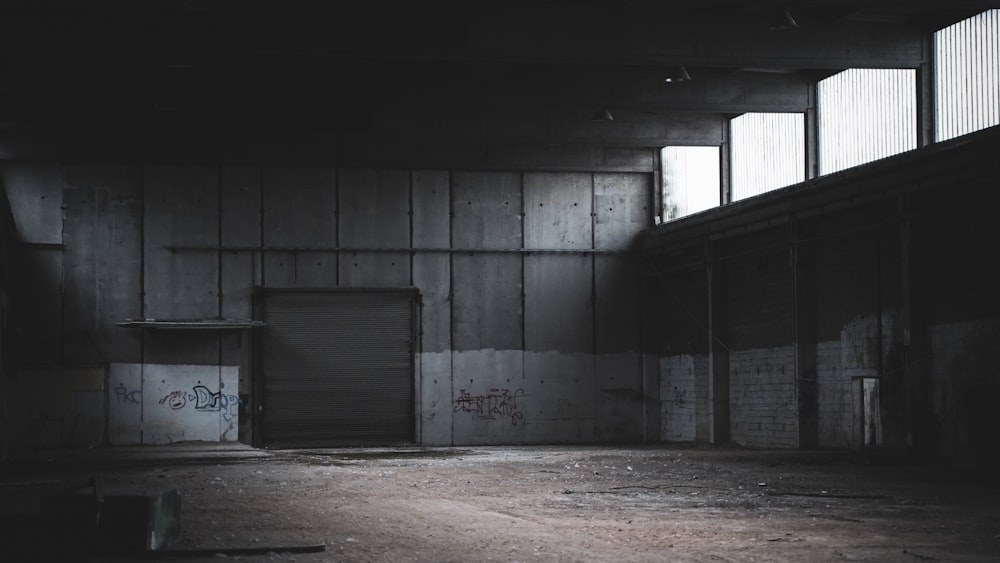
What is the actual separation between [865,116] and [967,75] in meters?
3.21

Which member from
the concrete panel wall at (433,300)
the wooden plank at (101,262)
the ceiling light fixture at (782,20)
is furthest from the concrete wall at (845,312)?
the wooden plank at (101,262)

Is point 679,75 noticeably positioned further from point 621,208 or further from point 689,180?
point 621,208

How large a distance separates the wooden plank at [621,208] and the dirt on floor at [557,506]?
9915 mm

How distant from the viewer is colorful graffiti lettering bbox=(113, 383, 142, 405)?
2880 centimetres

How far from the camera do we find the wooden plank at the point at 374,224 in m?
30.5

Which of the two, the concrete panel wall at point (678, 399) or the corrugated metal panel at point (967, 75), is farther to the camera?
the concrete panel wall at point (678, 399)

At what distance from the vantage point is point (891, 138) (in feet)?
72.8

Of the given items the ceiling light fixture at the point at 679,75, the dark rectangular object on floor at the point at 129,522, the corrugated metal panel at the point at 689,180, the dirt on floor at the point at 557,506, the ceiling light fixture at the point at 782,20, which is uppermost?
the ceiling light fixture at the point at 679,75

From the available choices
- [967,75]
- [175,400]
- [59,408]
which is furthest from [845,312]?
[59,408]

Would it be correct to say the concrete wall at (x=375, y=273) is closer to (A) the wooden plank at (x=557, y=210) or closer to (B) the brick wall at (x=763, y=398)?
(A) the wooden plank at (x=557, y=210)

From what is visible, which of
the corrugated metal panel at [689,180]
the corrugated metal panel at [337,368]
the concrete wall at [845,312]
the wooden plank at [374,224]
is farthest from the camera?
the wooden plank at [374,224]

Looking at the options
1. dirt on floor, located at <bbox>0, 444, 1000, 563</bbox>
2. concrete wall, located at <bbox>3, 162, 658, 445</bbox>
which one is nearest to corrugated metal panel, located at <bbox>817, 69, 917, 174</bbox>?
dirt on floor, located at <bbox>0, 444, 1000, 563</bbox>

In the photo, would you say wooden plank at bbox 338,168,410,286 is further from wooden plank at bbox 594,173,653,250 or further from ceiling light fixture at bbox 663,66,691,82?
ceiling light fixture at bbox 663,66,691,82

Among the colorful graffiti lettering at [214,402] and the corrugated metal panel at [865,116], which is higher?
the corrugated metal panel at [865,116]
